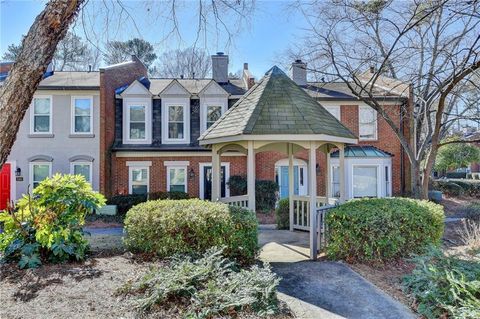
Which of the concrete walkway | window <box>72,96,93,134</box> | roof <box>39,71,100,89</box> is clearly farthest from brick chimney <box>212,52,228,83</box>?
the concrete walkway

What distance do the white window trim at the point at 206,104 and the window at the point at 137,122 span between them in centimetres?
301

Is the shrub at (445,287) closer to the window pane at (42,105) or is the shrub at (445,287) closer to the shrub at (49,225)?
the shrub at (49,225)

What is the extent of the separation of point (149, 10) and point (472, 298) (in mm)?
7053

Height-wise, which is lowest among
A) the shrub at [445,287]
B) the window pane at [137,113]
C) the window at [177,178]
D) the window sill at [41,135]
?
the shrub at [445,287]

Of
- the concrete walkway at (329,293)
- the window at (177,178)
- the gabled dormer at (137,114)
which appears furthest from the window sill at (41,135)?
the concrete walkway at (329,293)

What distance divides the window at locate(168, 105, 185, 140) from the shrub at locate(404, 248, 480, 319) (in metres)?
13.6

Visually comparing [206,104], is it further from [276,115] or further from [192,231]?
[192,231]

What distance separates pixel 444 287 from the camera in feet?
16.2

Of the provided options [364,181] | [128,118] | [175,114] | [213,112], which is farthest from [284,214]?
[128,118]

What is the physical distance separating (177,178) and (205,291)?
507 inches

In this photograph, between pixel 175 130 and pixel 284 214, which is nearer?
pixel 284 214

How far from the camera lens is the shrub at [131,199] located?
14680 millimetres

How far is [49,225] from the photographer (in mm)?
5660

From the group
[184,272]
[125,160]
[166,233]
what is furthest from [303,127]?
[125,160]
